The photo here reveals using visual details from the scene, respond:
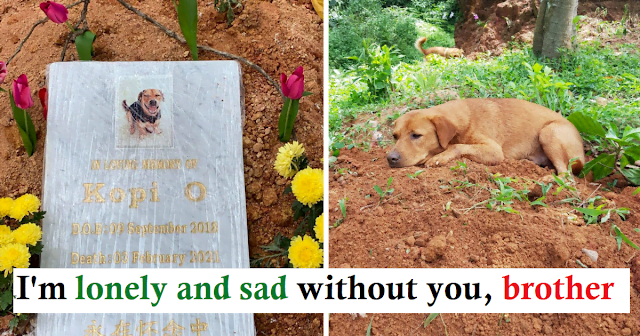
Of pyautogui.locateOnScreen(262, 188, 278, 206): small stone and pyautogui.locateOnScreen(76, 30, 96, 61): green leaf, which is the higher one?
pyautogui.locateOnScreen(76, 30, 96, 61): green leaf

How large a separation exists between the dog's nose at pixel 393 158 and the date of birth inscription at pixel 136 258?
0.97 meters

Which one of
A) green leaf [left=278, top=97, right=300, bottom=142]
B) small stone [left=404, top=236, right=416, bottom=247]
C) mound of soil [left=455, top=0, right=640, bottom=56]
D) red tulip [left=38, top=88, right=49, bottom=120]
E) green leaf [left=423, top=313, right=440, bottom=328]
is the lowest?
green leaf [left=423, top=313, right=440, bottom=328]

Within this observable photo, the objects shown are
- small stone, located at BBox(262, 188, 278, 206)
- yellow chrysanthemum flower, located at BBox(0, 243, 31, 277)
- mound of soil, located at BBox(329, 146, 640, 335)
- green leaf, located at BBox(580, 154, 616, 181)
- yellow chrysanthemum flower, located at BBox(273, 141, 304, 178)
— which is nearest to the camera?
mound of soil, located at BBox(329, 146, 640, 335)

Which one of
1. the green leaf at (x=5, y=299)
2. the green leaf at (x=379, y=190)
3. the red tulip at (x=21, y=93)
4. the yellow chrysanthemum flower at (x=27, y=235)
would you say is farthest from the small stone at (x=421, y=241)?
the red tulip at (x=21, y=93)

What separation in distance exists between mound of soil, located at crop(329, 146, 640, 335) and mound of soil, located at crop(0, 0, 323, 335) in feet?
2.37

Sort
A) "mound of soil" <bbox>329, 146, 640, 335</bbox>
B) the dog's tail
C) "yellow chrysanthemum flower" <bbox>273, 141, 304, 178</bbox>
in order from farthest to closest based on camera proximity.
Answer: "yellow chrysanthemum flower" <bbox>273, 141, 304, 178</bbox> → the dog's tail → "mound of soil" <bbox>329, 146, 640, 335</bbox>

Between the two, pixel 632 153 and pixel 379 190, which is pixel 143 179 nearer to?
pixel 379 190

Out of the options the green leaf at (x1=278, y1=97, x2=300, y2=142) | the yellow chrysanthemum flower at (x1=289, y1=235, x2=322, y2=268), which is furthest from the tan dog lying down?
the green leaf at (x1=278, y1=97, x2=300, y2=142)

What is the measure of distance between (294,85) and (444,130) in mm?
802

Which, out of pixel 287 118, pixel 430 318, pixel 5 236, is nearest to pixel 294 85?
pixel 287 118

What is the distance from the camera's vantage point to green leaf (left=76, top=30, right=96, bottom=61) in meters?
2.52

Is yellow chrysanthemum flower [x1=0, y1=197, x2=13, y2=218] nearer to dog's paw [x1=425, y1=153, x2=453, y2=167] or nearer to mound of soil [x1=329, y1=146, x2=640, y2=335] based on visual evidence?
mound of soil [x1=329, y1=146, x2=640, y2=335]

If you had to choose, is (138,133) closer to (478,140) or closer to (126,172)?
(126,172)

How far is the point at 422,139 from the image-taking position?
184 cm
